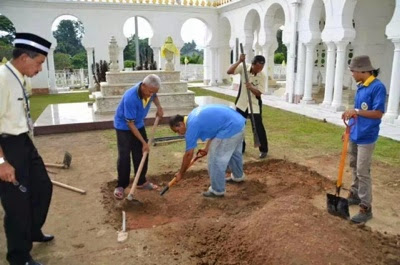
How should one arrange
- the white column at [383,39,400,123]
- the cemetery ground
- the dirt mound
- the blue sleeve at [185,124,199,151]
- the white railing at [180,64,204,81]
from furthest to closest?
the white railing at [180,64,204,81], the white column at [383,39,400,123], the blue sleeve at [185,124,199,151], the cemetery ground, the dirt mound

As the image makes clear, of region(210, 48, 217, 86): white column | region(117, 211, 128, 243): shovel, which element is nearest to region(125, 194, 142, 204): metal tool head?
region(117, 211, 128, 243): shovel

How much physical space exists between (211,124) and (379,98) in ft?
5.76

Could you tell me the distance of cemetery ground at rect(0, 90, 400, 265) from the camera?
2.83 meters

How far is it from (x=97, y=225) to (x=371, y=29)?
14191mm

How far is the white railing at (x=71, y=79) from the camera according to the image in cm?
1967

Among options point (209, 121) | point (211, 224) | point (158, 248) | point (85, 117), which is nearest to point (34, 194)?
point (158, 248)

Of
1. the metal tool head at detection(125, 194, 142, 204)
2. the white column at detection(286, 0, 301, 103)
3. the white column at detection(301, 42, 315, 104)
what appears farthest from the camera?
the white column at detection(286, 0, 301, 103)

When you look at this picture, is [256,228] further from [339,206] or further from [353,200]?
[353,200]

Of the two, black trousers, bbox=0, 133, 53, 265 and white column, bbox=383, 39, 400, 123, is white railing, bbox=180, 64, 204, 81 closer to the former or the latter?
white column, bbox=383, 39, 400, 123

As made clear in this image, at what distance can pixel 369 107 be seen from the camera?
3506mm

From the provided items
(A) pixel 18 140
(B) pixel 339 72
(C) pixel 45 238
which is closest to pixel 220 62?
(B) pixel 339 72

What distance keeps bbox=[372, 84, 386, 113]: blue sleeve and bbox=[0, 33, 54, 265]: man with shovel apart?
3.11 metres

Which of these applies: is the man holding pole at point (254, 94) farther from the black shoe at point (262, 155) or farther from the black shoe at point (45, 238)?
the black shoe at point (45, 238)

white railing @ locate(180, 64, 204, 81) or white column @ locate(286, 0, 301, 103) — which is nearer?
white column @ locate(286, 0, 301, 103)
